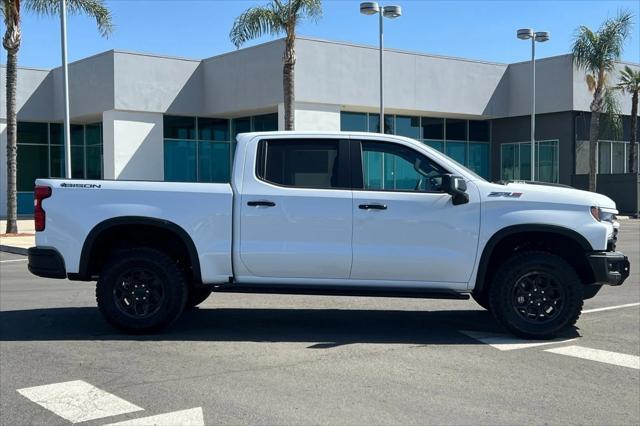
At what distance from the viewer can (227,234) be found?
275 inches

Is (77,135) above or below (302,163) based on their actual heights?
above

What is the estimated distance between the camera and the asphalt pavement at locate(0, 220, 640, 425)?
4.86 metres

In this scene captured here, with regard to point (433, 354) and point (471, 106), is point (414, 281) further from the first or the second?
point (471, 106)

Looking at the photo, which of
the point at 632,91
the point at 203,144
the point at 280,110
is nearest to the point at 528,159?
the point at 632,91

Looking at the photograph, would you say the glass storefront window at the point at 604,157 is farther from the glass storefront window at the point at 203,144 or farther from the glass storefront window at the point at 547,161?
the glass storefront window at the point at 203,144

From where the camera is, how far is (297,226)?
6.93 m

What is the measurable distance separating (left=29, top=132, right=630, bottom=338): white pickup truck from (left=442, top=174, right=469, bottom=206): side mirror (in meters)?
0.01

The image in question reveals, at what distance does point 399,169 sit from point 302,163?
106 centimetres

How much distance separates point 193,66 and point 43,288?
2128 centimetres

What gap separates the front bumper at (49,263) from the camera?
23.3ft

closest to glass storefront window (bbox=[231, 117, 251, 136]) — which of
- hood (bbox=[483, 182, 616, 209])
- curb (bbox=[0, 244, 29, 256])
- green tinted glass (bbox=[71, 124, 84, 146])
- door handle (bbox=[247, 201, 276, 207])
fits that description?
green tinted glass (bbox=[71, 124, 84, 146])

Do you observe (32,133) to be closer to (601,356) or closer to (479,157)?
(479,157)

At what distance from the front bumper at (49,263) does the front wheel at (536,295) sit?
4463mm

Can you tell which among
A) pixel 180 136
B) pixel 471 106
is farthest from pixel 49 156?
pixel 471 106
